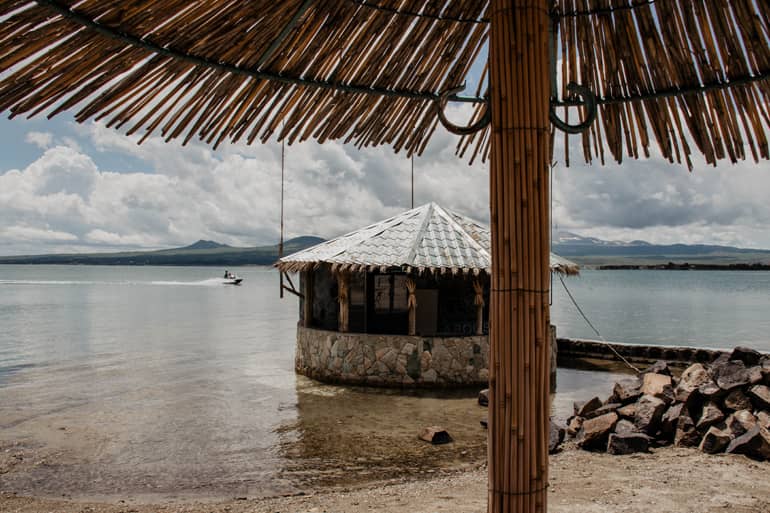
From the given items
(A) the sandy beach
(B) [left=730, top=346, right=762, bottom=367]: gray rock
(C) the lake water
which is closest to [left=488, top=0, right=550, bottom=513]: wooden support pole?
(A) the sandy beach

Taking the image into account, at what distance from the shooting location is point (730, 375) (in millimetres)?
7848

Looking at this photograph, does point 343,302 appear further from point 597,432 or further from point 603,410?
point 597,432

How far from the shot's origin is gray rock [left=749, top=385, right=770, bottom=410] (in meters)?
7.03

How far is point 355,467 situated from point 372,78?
537 cm

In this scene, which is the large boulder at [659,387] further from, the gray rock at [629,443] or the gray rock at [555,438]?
the gray rock at [555,438]

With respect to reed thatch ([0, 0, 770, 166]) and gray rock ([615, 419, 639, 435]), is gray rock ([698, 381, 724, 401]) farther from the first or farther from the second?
reed thatch ([0, 0, 770, 166])

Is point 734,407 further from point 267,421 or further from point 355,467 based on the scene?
point 267,421

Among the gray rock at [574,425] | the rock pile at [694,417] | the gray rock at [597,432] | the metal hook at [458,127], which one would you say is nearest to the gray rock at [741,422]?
the rock pile at [694,417]

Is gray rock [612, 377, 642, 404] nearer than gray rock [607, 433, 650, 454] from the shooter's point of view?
No

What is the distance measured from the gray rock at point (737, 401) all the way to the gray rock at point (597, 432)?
1.26 metres

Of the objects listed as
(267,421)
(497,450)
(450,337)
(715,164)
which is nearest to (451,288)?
(450,337)

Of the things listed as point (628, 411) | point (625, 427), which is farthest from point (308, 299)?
point (625, 427)

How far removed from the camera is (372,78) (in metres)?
3.15

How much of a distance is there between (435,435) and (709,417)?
10.7 ft
